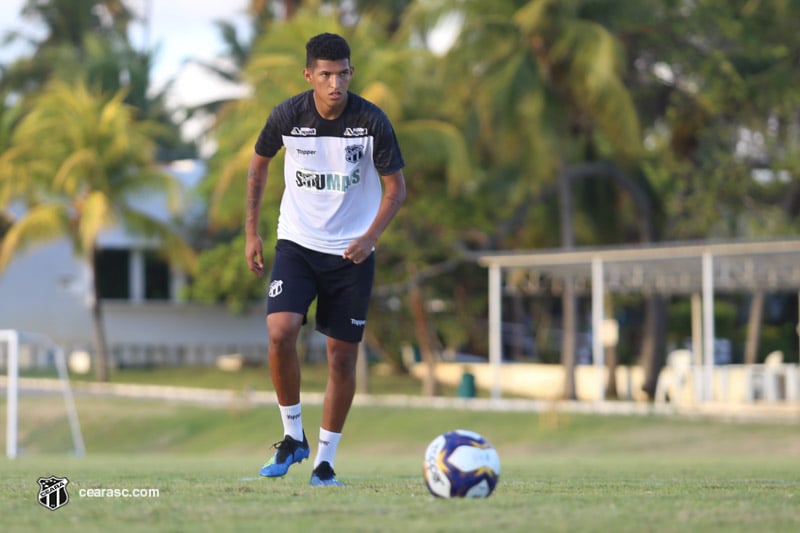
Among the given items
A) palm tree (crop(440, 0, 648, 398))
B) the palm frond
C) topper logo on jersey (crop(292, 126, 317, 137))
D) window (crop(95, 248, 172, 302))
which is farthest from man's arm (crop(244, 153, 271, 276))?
window (crop(95, 248, 172, 302))

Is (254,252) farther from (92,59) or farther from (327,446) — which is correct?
(92,59)

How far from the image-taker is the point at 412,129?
119 ft

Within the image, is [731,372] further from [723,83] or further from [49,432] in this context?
[49,432]

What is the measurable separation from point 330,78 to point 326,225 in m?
0.76

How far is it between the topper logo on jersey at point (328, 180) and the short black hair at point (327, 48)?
1.84 ft

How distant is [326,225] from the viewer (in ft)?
25.4

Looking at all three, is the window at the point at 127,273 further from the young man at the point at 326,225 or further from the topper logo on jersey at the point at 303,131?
the topper logo on jersey at the point at 303,131

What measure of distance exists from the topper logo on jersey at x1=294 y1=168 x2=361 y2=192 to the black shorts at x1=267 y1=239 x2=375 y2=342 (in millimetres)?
325

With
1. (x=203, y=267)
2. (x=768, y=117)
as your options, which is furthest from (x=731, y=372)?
(x=203, y=267)

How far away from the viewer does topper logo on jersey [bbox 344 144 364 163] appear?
7668mm

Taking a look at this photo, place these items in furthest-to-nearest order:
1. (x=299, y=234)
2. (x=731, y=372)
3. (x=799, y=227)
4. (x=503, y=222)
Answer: (x=503, y=222)
(x=799, y=227)
(x=731, y=372)
(x=299, y=234)

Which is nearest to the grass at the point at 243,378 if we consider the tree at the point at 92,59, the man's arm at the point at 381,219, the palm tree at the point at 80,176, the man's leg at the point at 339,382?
the palm tree at the point at 80,176

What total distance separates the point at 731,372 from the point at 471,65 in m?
11.4

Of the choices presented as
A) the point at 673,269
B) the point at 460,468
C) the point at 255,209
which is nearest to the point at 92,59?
the point at 673,269
